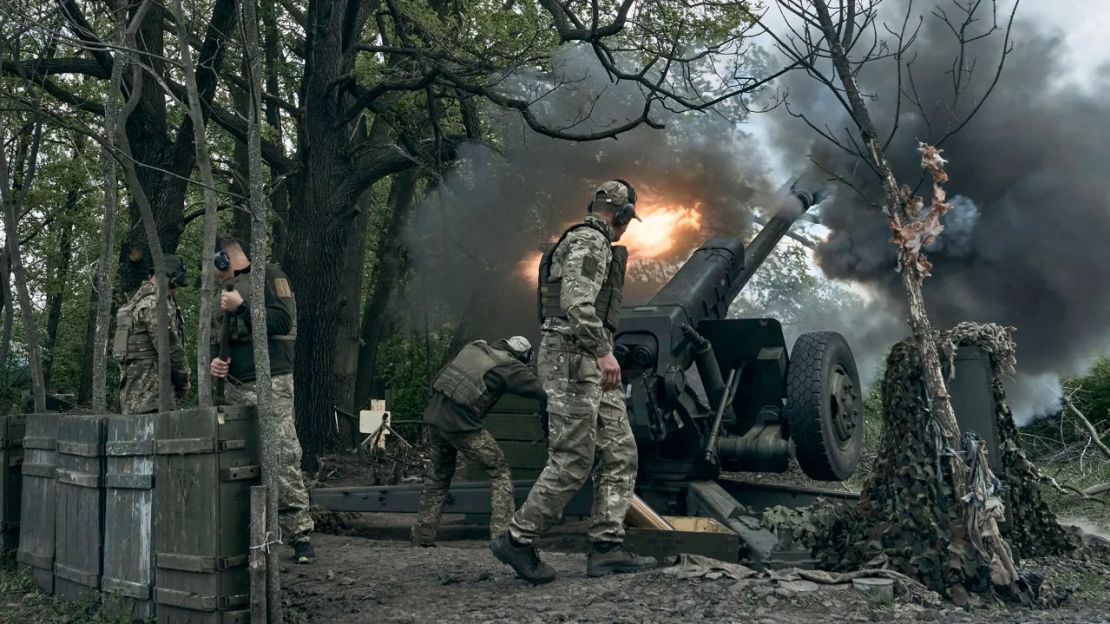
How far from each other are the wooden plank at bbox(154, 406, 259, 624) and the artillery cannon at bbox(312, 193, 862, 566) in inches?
122

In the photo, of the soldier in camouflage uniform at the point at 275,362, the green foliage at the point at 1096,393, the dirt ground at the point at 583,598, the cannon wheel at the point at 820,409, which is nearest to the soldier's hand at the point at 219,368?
the soldier in camouflage uniform at the point at 275,362

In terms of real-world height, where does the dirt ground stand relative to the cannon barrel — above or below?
below

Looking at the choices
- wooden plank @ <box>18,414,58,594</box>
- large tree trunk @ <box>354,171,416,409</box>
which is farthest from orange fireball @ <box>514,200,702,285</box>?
large tree trunk @ <box>354,171,416,409</box>

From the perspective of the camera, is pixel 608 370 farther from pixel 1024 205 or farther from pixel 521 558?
pixel 1024 205

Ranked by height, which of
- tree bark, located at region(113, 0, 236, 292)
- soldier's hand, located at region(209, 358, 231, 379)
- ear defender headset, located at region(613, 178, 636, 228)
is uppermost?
tree bark, located at region(113, 0, 236, 292)

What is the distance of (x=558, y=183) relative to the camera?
14.3 meters

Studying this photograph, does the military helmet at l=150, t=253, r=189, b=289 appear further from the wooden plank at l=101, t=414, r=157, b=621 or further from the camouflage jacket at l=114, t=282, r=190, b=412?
the wooden plank at l=101, t=414, r=157, b=621

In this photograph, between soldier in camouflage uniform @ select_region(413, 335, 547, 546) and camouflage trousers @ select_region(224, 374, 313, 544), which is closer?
camouflage trousers @ select_region(224, 374, 313, 544)

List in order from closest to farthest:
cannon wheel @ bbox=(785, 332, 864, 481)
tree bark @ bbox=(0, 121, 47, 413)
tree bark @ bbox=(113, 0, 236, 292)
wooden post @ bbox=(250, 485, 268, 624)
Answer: wooden post @ bbox=(250, 485, 268, 624), tree bark @ bbox=(0, 121, 47, 413), cannon wheel @ bbox=(785, 332, 864, 481), tree bark @ bbox=(113, 0, 236, 292)

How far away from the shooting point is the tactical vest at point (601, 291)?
6320 millimetres

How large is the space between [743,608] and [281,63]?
47.4ft

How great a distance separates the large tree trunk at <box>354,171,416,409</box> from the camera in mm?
18078

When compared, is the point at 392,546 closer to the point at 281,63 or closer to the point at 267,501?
the point at 267,501

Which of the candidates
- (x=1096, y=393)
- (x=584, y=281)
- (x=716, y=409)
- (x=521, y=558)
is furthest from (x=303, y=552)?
(x=1096, y=393)
